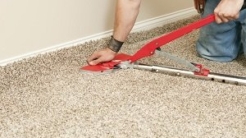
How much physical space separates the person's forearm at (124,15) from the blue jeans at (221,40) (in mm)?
312

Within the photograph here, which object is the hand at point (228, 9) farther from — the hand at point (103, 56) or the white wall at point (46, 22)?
the white wall at point (46, 22)

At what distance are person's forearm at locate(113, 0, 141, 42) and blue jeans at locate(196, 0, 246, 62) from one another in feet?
1.02

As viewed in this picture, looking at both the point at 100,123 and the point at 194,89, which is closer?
the point at 100,123

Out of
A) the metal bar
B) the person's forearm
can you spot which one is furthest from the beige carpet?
the person's forearm

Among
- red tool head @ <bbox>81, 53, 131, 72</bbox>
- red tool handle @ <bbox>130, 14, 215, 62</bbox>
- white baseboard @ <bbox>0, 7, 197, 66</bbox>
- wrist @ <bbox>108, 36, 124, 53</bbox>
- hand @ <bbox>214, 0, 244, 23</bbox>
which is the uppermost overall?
hand @ <bbox>214, 0, 244, 23</bbox>

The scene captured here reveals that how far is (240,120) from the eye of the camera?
3.32 feet

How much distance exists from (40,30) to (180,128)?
67 cm

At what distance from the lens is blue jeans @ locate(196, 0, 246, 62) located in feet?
4.48

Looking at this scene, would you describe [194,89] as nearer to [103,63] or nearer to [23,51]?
[103,63]

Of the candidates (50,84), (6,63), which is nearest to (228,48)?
(50,84)

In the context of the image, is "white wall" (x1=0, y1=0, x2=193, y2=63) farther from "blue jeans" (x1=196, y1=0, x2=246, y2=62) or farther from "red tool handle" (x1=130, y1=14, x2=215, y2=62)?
"blue jeans" (x1=196, y1=0, x2=246, y2=62)

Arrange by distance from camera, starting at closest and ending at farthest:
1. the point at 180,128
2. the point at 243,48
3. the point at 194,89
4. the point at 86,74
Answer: the point at 180,128
the point at 194,89
the point at 86,74
the point at 243,48

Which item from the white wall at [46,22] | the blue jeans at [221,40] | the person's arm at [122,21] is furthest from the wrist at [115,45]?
the blue jeans at [221,40]

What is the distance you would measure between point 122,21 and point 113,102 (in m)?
0.31
